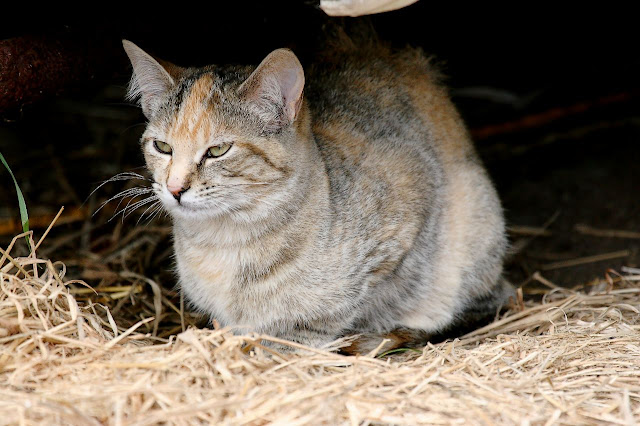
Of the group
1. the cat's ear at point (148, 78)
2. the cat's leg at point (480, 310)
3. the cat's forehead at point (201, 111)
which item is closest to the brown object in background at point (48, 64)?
the cat's ear at point (148, 78)

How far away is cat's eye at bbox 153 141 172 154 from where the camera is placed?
8.70ft

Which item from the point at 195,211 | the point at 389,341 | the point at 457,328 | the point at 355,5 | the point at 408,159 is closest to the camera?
the point at 355,5

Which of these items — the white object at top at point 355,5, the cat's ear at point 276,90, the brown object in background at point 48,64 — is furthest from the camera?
the brown object in background at point 48,64

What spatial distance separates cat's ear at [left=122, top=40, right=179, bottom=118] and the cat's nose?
470 mm

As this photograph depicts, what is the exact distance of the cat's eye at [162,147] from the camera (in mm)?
2652

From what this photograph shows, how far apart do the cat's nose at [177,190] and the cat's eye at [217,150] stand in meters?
0.18

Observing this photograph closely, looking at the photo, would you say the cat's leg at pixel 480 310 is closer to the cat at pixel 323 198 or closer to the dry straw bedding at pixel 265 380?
the cat at pixel 323 198

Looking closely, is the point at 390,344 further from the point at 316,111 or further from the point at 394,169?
the point at 316,111

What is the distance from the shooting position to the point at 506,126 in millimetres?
5137

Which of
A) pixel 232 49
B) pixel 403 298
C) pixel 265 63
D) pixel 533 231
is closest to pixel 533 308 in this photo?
pixel 403 298

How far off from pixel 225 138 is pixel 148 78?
48cm

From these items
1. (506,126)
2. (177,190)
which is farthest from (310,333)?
(506,126)

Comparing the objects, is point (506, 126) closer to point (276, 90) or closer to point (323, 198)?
point (323, 198)

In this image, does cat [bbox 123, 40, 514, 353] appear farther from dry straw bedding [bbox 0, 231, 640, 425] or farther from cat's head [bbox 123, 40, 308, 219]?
dry straw bedding [bbox 0, 231, 640, 425]
